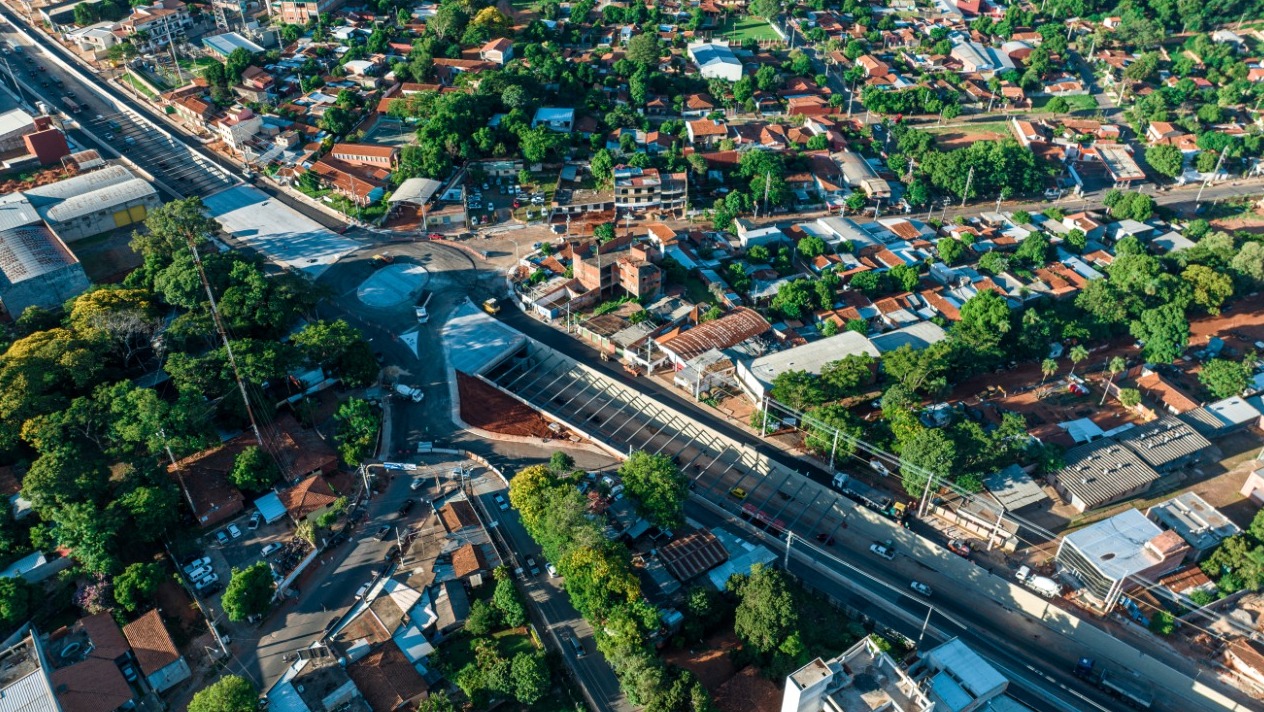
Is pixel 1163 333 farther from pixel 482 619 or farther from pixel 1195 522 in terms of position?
pixel 482 619

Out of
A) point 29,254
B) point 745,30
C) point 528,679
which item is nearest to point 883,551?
point 528,679

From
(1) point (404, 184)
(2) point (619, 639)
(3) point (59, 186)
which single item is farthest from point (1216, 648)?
(3) point (59, 186)

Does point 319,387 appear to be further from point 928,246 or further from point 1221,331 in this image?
→ point 1221,331

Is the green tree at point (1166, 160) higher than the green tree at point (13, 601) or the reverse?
higher

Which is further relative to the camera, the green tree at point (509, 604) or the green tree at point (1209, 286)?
the green tree at point (1209, 286)

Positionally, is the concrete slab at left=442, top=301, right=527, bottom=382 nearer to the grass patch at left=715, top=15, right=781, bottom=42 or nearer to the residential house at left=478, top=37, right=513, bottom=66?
the residential house at left=478, top=37, right=513, bottom=66

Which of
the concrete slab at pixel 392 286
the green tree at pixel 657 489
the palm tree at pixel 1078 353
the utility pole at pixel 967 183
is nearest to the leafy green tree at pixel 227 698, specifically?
the green tree at pixel 657 489

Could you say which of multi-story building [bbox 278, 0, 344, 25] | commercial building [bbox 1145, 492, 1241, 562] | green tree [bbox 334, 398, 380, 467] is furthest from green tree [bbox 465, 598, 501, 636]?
multi-story building [bbox 278, 0, 344, 25]

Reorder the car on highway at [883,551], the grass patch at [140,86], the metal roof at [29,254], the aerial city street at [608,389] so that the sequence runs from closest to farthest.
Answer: the aerial city street at [608,389]
the car on highway at [883,551]
the metal roof at [29,254]
the grass patch at [140,86]

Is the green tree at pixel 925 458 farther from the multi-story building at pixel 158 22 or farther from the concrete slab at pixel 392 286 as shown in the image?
the multi-story building at pixel 158 22
